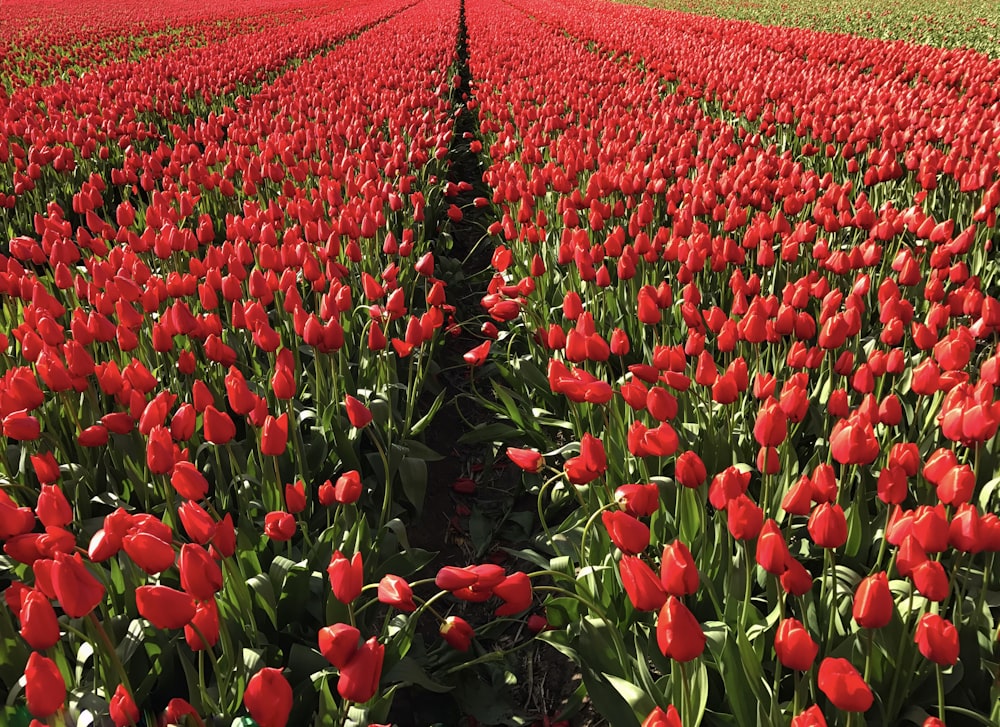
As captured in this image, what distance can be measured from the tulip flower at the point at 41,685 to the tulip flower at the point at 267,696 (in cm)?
30

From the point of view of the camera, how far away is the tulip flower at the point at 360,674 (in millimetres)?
1300

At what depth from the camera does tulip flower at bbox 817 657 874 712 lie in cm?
125

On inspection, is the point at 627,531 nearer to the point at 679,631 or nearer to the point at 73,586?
the point at 679,631

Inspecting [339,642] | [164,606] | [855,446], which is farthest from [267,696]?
[855,446]

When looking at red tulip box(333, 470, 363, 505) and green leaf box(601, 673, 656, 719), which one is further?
red tulip box(333, 470, 363, 505)

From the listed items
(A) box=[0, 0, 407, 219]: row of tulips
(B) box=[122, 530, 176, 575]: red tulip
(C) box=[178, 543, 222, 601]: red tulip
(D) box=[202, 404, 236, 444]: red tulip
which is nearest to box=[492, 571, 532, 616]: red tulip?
(C) box=[178, 543, 222, 601]: red tulip

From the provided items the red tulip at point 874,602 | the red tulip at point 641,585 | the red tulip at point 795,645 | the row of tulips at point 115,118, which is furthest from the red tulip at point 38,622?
the row of tulips at point 115,118

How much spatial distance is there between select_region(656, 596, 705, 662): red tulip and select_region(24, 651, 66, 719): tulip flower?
979mm

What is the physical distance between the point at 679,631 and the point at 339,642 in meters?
0.57

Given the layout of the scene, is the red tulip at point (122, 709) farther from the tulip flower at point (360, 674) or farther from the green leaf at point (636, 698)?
the green leaf at point (636, 698)

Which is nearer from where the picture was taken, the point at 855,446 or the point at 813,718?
the point at 813,718

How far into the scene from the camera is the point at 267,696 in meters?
1.29

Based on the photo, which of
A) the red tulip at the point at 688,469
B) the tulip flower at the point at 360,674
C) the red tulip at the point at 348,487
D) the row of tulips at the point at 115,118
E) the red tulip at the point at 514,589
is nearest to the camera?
the tulip flower at the point at 360,674

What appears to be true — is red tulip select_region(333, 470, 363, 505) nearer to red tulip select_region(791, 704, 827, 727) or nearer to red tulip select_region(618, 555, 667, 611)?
red tulip select_region(618, 555, 667, 611)
